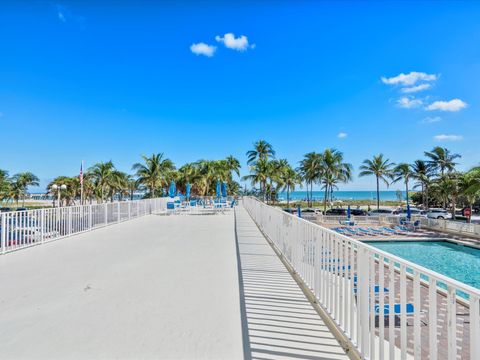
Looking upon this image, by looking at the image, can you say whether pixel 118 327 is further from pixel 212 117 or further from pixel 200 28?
pixel 212 117

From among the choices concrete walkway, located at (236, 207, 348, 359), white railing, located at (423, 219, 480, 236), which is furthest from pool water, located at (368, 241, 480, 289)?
concrete walkway, located at (236, 207, 348, 359)

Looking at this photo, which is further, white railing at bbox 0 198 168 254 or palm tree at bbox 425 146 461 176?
palm tree at bbox 425 146 461 176

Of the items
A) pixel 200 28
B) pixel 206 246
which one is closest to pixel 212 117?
pixel 200 28

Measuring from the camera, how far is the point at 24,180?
135 ft

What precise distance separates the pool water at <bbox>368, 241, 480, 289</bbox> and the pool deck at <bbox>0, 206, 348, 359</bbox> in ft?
30.5

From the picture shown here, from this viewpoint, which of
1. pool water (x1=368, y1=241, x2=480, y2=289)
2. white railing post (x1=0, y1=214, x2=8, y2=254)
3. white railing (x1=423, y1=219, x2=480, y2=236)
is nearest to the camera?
white railing post (x1=0, y1=214, x2=8, y2=254)

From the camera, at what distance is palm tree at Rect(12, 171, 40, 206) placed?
40850mm

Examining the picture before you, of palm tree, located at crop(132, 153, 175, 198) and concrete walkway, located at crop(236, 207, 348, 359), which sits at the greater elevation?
palm tree, located at crop(132, 153, 175, 198)

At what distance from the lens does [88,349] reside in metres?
2.12

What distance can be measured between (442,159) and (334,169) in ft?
40.3

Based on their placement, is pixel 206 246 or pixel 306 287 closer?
pixel 306 287

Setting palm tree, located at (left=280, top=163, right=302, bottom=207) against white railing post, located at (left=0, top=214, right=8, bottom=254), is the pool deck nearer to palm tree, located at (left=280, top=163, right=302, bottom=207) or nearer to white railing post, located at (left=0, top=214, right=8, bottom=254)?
white railing post, located at (left=0, top=214, right=8, bottom=254)

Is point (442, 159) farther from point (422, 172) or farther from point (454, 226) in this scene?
point (454, 226)

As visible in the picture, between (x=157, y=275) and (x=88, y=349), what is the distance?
190cm
